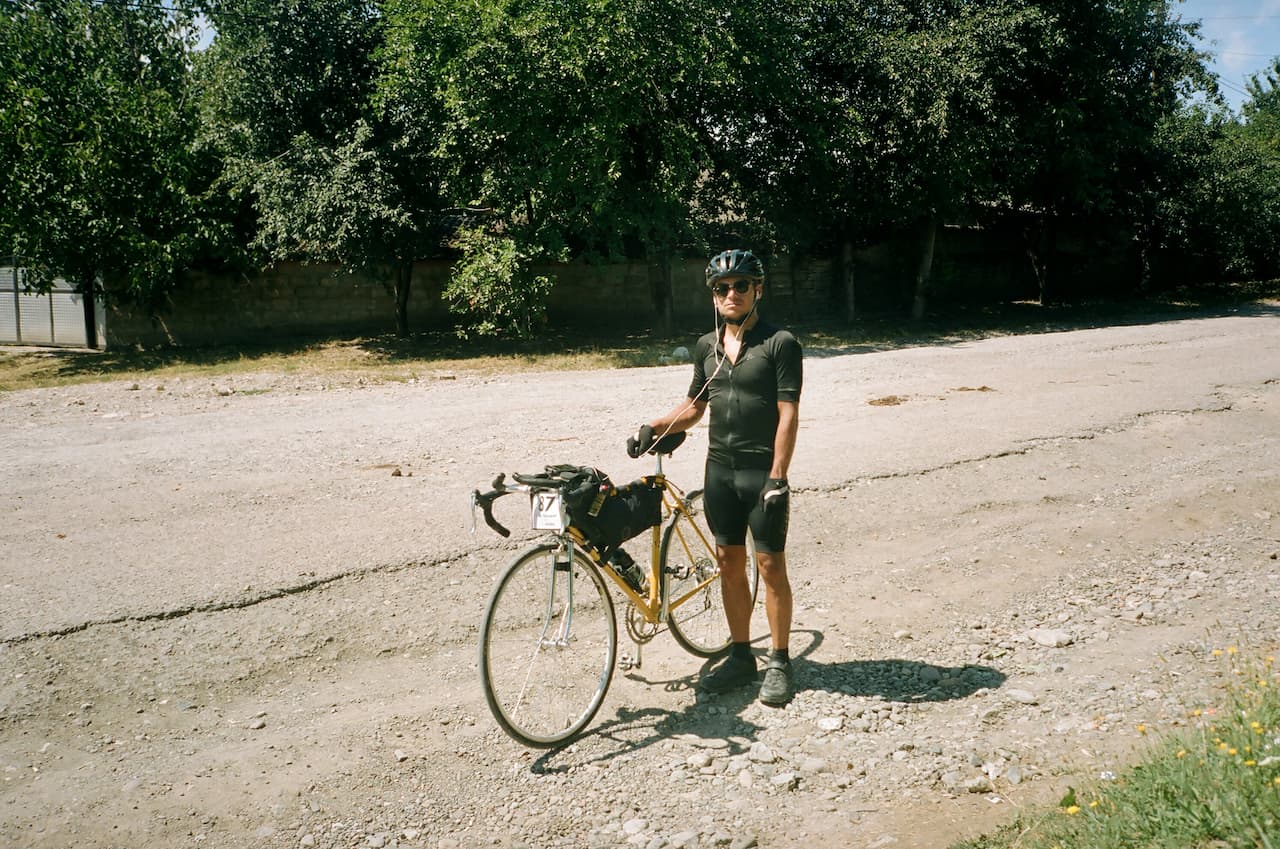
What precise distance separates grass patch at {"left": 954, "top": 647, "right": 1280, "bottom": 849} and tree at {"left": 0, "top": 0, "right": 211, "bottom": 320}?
18.6 meters

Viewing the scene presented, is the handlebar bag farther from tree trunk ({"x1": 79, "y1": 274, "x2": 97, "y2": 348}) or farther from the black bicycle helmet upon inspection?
tree trunk ({"x1": 79, "y1": 274, "x2": 97, "y2": 348})

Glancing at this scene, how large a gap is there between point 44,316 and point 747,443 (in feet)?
69.5

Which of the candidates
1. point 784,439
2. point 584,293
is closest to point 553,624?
point 784,439

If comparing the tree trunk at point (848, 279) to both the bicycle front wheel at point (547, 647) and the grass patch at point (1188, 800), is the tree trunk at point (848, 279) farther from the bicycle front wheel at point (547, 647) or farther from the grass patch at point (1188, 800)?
the grass patch at point (1188, 800)

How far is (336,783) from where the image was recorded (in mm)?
3854

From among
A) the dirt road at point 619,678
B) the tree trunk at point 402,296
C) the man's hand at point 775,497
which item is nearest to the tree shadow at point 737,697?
the dirt road at point 619,678

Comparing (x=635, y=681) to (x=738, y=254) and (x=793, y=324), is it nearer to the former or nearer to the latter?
(x=738, y=254)

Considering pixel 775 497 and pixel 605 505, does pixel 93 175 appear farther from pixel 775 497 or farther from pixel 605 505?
pixel 775 497

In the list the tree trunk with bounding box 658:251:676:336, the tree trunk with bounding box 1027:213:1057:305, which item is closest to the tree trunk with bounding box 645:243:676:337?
the tree trunk with bounding box 658:251:676:336

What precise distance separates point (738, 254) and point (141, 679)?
11.3 ft

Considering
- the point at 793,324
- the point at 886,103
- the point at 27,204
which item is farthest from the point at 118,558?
the point at 793,324

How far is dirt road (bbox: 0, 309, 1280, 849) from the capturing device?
3.72m

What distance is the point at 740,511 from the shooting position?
446 cm

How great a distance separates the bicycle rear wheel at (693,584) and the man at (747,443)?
0.27m
